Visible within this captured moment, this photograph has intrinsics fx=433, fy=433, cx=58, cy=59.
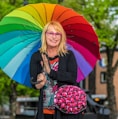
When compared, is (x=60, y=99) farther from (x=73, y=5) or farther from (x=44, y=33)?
(x=73, y=5)

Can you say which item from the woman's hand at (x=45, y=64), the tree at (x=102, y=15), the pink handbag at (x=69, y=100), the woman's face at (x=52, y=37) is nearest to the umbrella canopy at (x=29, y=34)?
the woman's face at (x=52, y=37)

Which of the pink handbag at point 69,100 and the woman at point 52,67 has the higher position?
the woman at point 52,67

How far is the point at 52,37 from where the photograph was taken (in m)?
4.75

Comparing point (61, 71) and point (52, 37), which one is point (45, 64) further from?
point (52, 37)

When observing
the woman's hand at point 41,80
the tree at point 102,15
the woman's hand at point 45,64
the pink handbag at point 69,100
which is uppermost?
the tree at point 102,15

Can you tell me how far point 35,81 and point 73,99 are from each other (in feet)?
1.52

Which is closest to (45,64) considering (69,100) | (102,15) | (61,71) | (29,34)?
(61,71)

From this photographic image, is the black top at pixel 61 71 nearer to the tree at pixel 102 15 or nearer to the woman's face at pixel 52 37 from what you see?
the woman's face at pixel 52 37

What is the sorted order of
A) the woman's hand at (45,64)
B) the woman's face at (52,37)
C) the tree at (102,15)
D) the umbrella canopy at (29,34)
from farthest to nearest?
1. the tree at (102,15)
2. the umbrella canopy at (29,34)
3. the woman's face at (52,37)
4. the woman's hand at (45,64)

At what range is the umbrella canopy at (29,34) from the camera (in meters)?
5.39

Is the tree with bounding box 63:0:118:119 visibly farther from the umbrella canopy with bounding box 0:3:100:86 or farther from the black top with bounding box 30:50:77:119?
the black top with bounding box 30:50:77:119

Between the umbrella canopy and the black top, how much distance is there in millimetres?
697

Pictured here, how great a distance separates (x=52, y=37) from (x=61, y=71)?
0.41 metres

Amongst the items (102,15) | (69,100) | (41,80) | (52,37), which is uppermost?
(102,15)
